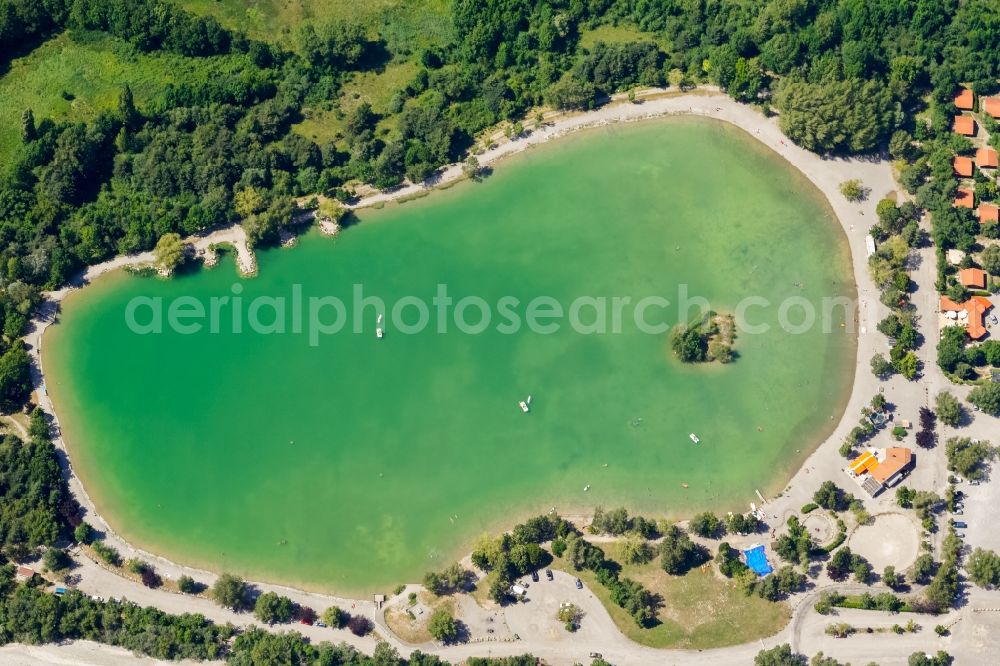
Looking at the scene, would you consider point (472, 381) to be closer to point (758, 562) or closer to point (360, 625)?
point (360, 625)

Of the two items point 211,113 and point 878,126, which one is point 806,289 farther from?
point 211,113

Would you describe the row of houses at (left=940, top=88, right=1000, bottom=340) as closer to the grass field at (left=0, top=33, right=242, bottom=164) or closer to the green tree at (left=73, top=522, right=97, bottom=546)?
the grass field at (left=0, top=33, right=242, bottom=164)

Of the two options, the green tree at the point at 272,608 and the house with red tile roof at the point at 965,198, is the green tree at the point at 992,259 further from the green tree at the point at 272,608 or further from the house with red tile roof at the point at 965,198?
the green tree at the point at 272,608

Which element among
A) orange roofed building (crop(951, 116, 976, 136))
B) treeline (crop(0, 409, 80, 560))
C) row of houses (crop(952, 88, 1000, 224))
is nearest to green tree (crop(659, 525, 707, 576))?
row of houses (crop(952, 88, 1000, 224))

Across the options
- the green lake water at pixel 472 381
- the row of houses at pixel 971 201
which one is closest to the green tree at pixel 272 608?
the green lake water at pixel 472 381

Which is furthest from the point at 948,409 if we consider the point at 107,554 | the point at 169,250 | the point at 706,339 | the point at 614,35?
the point at 107,554

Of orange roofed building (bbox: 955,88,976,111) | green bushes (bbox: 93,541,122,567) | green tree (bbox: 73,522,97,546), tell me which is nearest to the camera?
green bushes (bbox: 93,541,122,567)

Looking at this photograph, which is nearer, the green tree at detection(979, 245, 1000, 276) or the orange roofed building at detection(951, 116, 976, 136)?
the green tree at detection(979, 245, 1000, 276)

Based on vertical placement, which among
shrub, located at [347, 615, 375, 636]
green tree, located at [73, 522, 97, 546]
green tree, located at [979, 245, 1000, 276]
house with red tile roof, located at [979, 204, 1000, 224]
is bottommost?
shrub, located at [347, 615, 375, 636]
